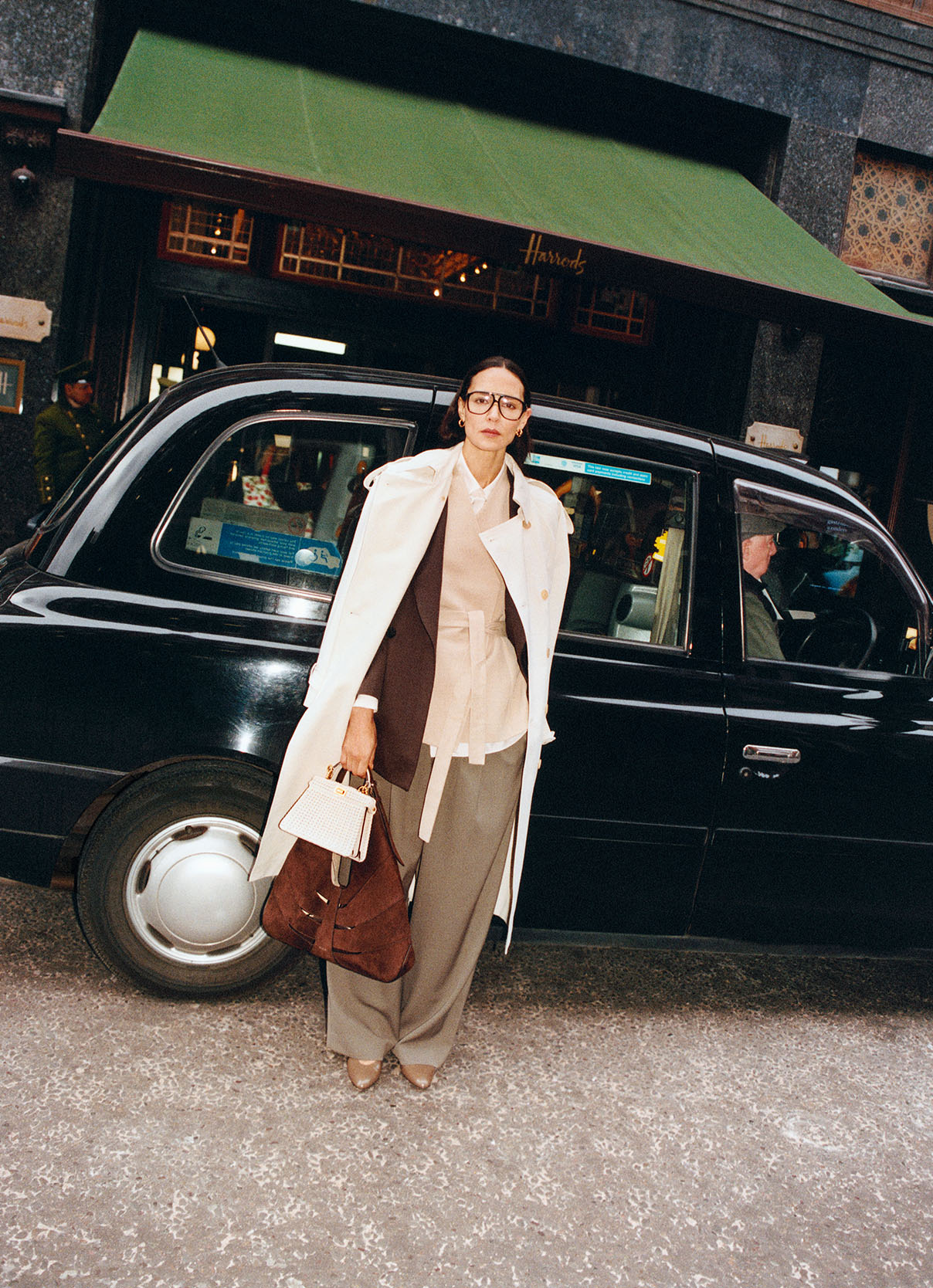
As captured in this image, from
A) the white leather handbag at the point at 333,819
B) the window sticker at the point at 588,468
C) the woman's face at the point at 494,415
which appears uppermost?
the woman's face at the point at 494,415

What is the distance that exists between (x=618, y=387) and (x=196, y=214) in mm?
3912

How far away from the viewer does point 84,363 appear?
23.2 ft

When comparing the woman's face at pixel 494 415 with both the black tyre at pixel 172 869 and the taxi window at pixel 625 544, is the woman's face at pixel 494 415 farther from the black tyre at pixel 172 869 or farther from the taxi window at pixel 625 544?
the black tyre at pixel 172 869

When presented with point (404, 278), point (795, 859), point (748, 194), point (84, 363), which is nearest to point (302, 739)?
point (795, 859)

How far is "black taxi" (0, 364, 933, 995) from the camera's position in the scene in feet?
8.77

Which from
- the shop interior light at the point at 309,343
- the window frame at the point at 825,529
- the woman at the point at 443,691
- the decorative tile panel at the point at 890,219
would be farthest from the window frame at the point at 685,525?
the decorative tile panel at the point at 890,219

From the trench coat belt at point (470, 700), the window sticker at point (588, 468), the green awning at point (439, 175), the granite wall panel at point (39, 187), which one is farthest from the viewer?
the granite wall panel at point (39, 187)

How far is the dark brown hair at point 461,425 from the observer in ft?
8.14

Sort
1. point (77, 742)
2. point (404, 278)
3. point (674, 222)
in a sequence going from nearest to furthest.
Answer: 1. point (77, 742)
2. point (674, 222)
3. point (404, 278)

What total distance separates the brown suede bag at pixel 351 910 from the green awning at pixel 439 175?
434 centimetres

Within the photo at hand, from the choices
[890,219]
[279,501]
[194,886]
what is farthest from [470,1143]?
[890,219]

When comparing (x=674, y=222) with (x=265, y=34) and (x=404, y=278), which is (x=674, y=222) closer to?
(x=404, y=278)

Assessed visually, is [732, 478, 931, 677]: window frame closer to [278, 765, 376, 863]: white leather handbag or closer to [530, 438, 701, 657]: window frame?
[530, 438, 701, 657]: window frame

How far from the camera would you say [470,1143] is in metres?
2.42
